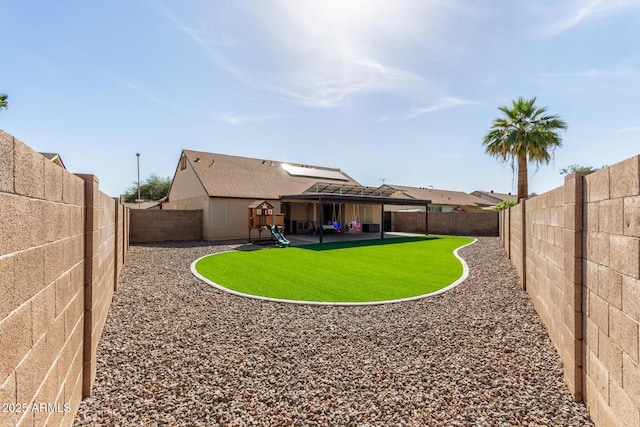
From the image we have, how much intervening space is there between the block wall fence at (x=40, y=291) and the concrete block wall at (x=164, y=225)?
15661 mm

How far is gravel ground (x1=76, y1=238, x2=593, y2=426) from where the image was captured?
3.09 meters

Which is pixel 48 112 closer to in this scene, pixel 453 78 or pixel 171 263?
pixel 171 263

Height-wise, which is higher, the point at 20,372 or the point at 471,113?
the point at 471,113

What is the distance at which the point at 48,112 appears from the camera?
1477 cm

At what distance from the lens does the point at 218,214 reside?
19.1 m

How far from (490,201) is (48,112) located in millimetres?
52820

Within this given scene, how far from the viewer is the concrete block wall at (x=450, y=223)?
939 inches

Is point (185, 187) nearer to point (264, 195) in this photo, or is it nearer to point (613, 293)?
point (264, 195)

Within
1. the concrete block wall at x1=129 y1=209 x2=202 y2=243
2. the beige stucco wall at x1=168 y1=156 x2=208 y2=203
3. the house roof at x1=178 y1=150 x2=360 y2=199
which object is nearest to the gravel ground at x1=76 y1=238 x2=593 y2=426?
the concrete block wall at x1=129 y1=209 x2=202 y2=243

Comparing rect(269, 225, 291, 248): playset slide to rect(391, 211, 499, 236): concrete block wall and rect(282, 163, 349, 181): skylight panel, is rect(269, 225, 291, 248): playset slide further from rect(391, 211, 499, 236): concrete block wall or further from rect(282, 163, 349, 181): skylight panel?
rect(391, 211, 499, 236): concrete block wall

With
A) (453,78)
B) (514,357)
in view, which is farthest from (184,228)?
(514,357)

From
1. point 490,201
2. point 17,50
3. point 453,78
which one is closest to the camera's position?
point 17,50

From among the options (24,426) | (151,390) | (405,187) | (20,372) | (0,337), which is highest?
(405,187)

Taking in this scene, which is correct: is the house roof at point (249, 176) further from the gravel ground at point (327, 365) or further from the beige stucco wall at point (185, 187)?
the gravel ground at point (327, 365)
